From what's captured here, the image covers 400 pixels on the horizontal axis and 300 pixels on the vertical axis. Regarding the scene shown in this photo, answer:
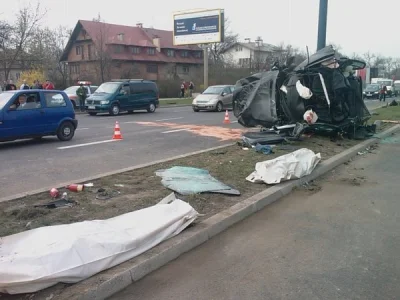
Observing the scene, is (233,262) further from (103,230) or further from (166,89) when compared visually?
(166,89)

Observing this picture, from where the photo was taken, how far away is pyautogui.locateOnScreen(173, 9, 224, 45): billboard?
3925cm

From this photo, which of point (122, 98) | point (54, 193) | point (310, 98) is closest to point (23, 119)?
point (54, 193)

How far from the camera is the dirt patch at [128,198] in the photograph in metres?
4.65

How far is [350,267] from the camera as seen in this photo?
12.7ft

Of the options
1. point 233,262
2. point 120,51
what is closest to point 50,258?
point 233,262

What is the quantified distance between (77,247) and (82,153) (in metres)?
7.07

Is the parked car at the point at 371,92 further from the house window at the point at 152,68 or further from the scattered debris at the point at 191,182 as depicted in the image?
the scattered debris at the point at 191,182

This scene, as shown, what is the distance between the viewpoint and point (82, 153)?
33.3 ft

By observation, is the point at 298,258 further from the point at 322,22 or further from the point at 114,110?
the point at 114,110

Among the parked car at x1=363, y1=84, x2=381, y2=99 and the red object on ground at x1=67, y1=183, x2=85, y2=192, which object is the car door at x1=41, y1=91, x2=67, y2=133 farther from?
the parked car at x1=363, y1=84, x2=381, y2=99

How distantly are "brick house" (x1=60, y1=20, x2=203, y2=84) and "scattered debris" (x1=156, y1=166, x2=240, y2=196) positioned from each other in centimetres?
4360

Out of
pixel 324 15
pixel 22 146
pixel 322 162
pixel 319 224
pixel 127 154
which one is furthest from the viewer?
pixel 324 15

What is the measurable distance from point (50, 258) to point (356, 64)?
11.2 m

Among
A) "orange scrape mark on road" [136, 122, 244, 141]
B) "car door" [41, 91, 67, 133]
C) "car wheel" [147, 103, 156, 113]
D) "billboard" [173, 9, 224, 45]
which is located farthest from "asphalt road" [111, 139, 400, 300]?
"billboard" [173, 9, 224, 45]
